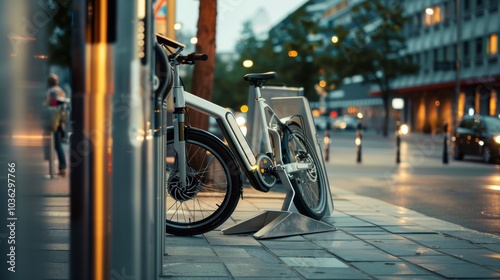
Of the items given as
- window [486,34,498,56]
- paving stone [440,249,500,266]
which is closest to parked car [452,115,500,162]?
paving stone [440,249,500,266]

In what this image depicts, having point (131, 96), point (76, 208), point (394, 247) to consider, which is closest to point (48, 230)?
point (76, 208)

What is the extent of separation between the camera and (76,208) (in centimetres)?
355

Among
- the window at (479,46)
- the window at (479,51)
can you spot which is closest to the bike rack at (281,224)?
the window at (479,51)

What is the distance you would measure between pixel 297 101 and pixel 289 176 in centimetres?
138

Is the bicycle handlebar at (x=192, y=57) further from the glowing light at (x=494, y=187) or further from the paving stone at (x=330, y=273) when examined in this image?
the glowing light at (x=494, y=187)

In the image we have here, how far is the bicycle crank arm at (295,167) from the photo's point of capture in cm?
837

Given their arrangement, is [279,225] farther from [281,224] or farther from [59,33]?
[59,33]

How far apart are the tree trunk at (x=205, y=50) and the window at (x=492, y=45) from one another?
154 feet

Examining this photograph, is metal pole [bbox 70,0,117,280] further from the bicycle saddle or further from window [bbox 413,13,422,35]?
window [bbox 413,13,422,35]

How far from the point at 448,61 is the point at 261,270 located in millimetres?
48953

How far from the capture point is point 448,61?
175 ft

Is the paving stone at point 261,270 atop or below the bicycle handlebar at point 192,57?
below

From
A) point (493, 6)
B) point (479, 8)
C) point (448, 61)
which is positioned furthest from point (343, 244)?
point (479, 8)

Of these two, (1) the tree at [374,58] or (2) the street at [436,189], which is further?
(1) the tree at [374,58]
